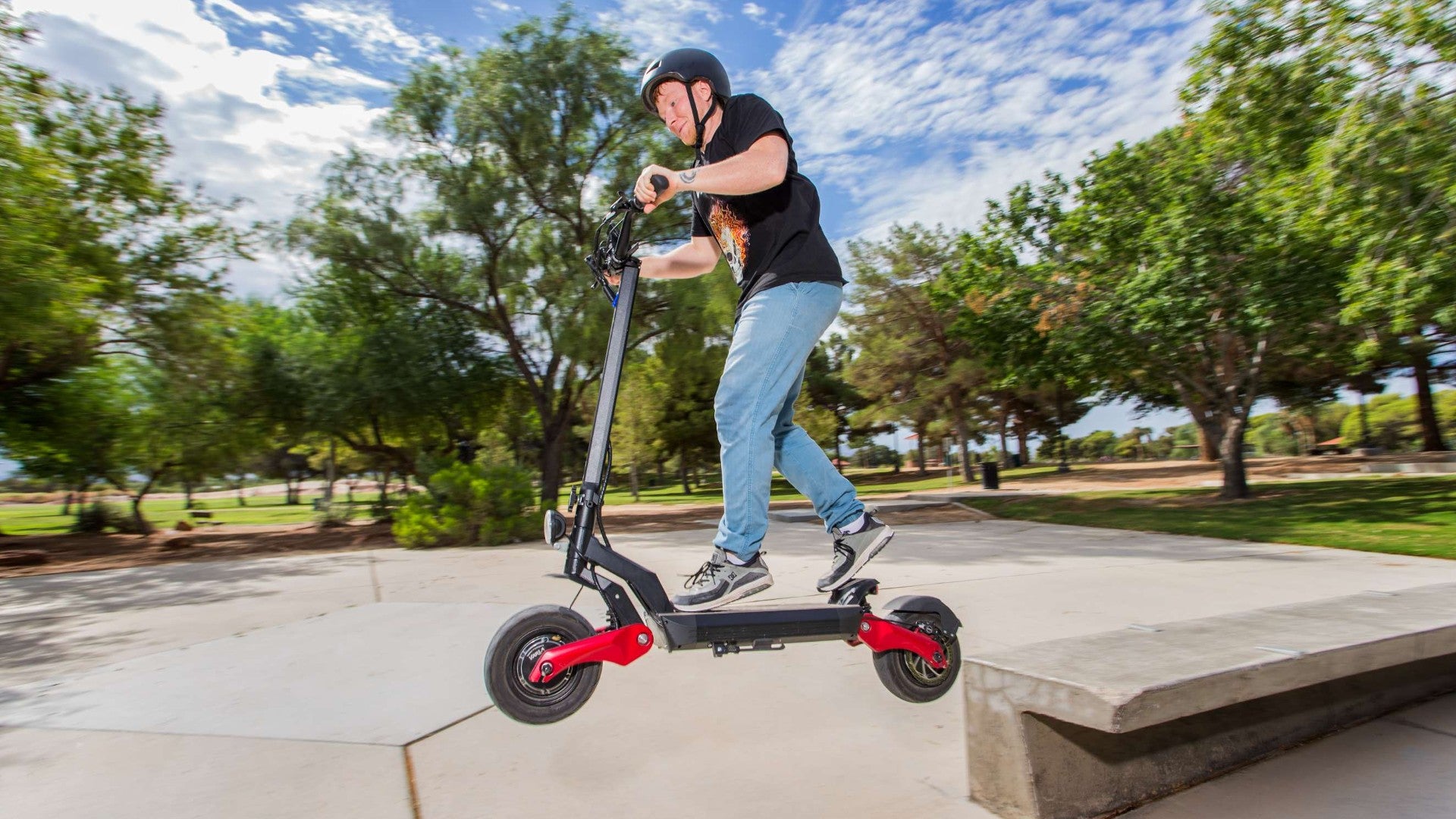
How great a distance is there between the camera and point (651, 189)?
85.7 inches

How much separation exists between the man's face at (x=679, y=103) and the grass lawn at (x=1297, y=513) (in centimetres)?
779

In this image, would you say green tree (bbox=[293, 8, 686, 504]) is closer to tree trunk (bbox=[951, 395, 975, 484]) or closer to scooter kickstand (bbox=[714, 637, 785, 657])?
scooter kickstand (bbox=[714, 637, 785, 657])

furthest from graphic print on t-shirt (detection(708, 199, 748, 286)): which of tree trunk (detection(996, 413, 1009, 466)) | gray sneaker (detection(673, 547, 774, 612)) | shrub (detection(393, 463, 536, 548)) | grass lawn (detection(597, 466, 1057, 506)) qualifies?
tree trunk (detection(996, 413, 1009, 466))

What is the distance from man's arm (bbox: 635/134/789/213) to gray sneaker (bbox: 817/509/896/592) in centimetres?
116

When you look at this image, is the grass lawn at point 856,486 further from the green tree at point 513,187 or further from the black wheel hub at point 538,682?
the black wheel hub at point 538,682

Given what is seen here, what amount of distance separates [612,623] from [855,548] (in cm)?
84

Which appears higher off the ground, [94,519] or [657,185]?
[657,185]

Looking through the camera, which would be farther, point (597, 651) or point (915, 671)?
point (915, 671)

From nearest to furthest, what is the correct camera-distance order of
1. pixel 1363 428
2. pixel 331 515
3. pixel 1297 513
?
pixel 1297 513 < pixel 331 515 < pixel 1363 428

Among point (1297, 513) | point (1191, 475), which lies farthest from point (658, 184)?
point (1191, 475)

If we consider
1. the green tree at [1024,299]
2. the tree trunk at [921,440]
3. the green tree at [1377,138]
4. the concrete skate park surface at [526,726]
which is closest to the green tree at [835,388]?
the tree trunk at [921,440]

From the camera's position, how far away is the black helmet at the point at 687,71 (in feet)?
7.80

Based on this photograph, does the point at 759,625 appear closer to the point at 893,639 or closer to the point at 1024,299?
the point at 893,639

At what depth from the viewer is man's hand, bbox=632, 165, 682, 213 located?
7.12ft
